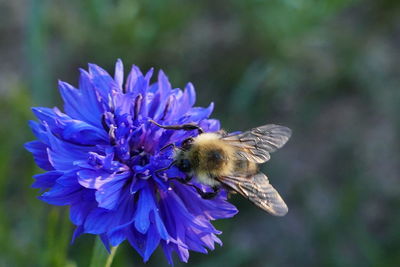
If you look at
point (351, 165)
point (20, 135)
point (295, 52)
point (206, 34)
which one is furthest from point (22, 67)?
point (351, 165)

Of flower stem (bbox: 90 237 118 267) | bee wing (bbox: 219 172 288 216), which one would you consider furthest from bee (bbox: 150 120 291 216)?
flower stem (bbox: 90 237 118 267)

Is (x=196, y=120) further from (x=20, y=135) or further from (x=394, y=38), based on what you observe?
(x=394, y=38)

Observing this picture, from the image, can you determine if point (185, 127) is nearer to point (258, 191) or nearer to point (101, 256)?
point (258, 191)

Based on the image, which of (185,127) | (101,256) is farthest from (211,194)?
(101,256)

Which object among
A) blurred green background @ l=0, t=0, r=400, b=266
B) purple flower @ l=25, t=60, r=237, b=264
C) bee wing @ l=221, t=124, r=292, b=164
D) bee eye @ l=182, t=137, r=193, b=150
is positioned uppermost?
bee wing @ l=221, t=124, r=292, b=164

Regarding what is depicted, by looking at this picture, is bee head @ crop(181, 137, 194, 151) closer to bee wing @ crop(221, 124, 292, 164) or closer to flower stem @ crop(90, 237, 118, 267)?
bee wing @ crop(221, 124, 292, 164)
